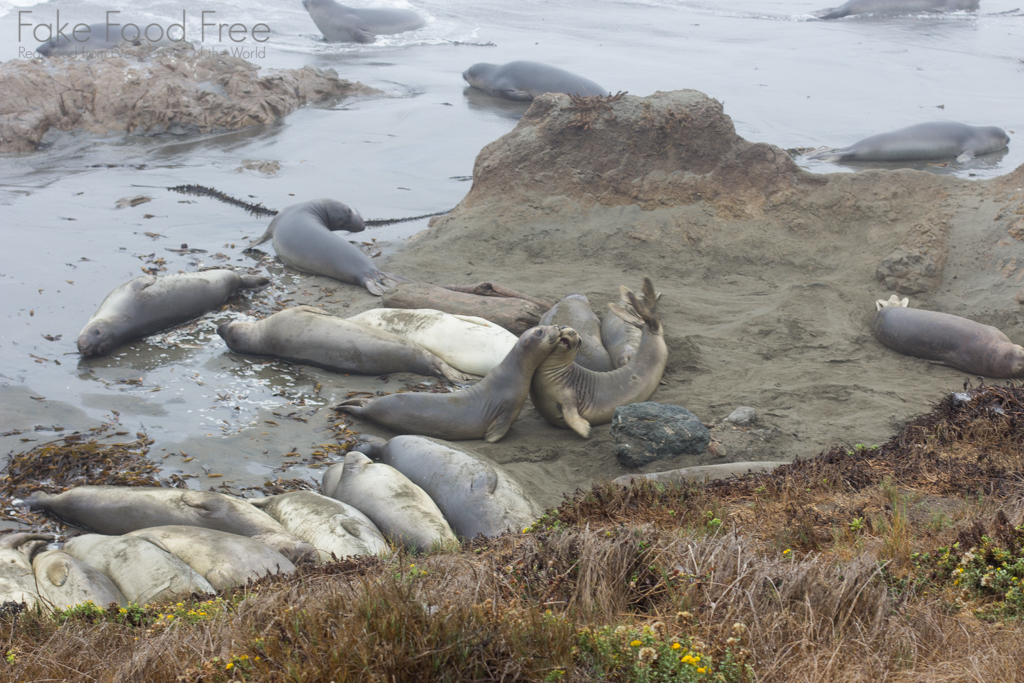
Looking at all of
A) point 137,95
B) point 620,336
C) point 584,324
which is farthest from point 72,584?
point 137,95

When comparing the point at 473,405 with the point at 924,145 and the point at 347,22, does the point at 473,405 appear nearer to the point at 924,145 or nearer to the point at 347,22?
the point at 924,145

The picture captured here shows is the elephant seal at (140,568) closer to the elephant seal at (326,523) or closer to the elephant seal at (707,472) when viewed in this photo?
the elephant seal at (326,523)

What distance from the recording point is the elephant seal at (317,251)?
8141 millimetres

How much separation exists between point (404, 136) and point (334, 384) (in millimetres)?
7827

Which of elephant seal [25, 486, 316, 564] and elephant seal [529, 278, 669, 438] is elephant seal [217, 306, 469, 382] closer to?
elephant seal [529, 278, 669, 438]

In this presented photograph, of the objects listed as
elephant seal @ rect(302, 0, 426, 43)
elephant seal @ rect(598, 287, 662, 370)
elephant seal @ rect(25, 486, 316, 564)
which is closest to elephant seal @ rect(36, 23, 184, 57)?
elephant seal @ rect(302, 0, 426, 43)

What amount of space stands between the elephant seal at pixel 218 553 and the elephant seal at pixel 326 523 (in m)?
0.29

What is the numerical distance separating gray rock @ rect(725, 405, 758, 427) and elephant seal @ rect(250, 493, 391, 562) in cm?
272

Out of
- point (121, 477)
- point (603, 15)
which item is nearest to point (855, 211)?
point (121, 477)

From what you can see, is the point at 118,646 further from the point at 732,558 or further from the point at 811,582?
the point at 811,582

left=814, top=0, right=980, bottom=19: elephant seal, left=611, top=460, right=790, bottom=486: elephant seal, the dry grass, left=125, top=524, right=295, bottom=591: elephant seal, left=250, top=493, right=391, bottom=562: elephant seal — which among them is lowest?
left=250, top=493, right=391, bottom=562: elephant seal

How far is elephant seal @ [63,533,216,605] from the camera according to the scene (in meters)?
3.58

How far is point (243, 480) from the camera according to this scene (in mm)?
4852

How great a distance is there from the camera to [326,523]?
4297 mm
